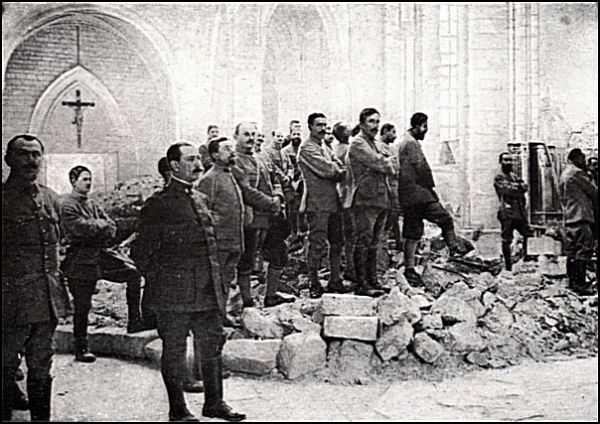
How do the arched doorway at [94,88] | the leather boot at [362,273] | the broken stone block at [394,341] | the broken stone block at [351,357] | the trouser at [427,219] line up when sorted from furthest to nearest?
the trouser at [427,219], the leather boot at [362,273], the broken stone block at [394,341], the broken stone block at [351,357], the arched doorway at [94,88]

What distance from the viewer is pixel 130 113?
378 cm

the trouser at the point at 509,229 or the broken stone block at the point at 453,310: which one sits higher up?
the trouser at the point at 509,229

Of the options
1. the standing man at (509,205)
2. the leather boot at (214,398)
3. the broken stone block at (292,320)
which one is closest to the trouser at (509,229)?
the standing man at (509,205)

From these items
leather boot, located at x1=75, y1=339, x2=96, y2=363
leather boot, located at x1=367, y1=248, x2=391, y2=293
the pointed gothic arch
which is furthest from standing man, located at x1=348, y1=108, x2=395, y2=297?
leather boot, located at x1=75, y1=339, x2=96, y2=363

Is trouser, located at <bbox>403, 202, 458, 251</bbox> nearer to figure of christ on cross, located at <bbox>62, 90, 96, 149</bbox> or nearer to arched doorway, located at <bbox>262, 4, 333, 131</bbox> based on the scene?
arched doorway, located at <bbox>262, 4, 333, 131</bbox>

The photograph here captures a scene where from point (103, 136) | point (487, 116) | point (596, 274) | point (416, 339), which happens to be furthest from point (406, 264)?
point (103, 136)

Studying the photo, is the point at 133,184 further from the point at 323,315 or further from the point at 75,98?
the point at 323,315

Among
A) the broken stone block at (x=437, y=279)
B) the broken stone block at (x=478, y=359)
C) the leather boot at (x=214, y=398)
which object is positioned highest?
the broken stone block at (x=437, y=279)

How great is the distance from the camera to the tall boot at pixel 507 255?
525 centimetres

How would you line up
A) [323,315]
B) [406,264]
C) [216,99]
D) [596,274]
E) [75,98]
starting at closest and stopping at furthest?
[75,98] → [216,99] → [323,315] → [406,264] → [596,274]

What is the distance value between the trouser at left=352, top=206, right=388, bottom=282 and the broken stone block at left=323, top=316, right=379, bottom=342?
252 millimetres

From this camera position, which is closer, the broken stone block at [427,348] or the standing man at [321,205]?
the standing man at [321,205]

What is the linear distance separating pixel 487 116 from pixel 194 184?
2.24m

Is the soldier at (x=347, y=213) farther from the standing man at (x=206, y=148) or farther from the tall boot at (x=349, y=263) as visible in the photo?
the standing man at (x=206, y=148)
